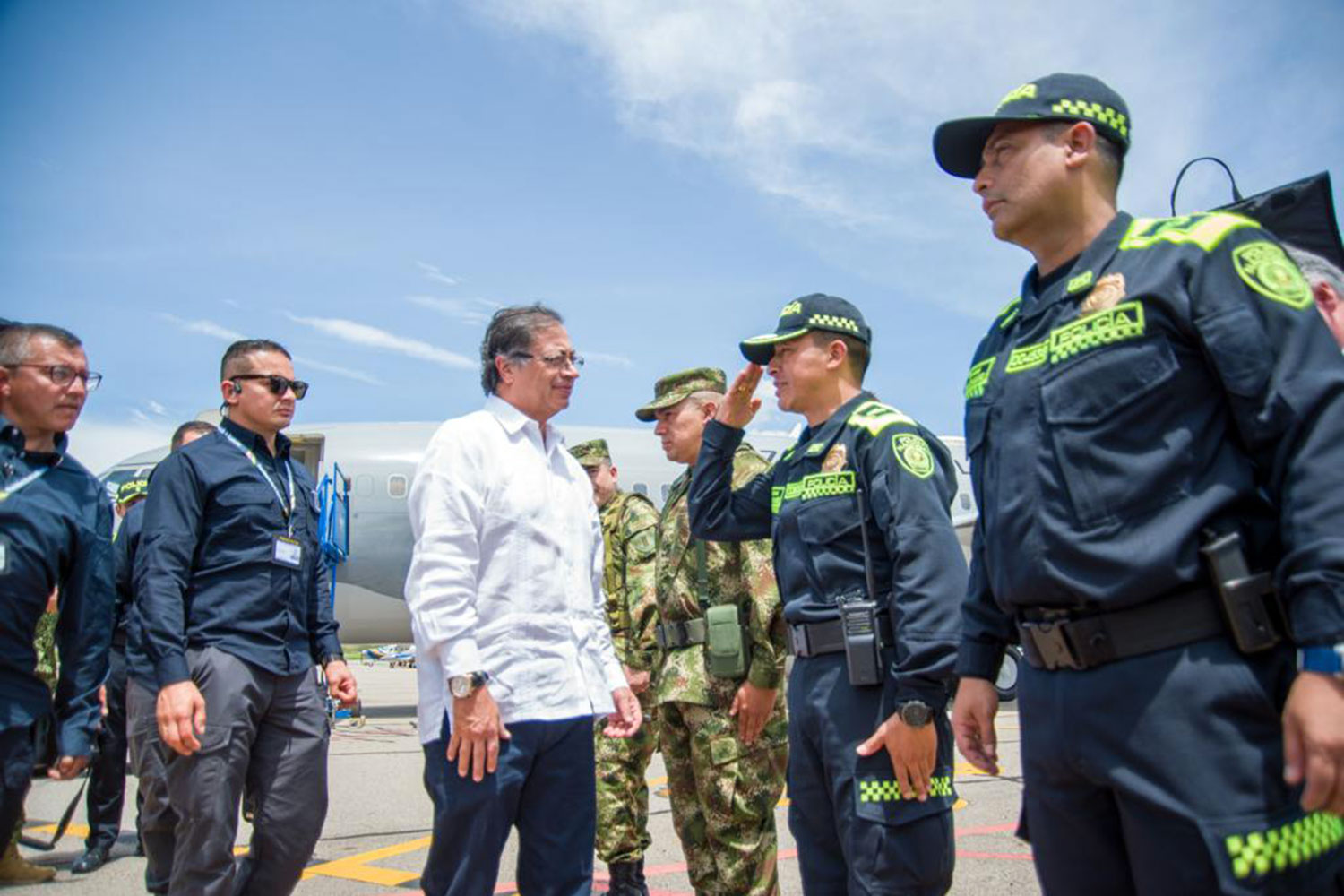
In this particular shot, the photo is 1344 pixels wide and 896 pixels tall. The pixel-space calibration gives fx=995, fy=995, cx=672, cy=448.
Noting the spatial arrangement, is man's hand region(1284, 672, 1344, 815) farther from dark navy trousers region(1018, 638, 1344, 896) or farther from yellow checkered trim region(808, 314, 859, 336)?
yellow checkered trim region(808, 314, 859, 336)

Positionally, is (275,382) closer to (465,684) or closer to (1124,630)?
(465,684)

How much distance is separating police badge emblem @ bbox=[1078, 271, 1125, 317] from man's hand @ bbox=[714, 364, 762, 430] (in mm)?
1666

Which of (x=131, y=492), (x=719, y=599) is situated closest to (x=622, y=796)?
(x=719, y=599)

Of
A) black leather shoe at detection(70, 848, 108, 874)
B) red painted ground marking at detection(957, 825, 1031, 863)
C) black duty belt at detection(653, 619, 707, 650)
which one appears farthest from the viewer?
black leather shoe at detection(70, 848, 108, 874)

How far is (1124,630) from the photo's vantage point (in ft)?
5.68

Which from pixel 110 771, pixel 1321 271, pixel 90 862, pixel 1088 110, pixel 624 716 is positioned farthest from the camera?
pixel 110 771

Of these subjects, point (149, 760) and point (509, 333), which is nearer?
point (509, 333)

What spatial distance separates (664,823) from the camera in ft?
21.1

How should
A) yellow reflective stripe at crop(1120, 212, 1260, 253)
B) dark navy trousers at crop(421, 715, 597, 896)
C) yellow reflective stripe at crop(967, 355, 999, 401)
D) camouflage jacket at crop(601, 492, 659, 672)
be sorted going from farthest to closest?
camouflage jacket at crop(601, 492, 659, 672)
dark navy trousers at crop(421, 715, 597, 896)
yellow reflective stripe at crop(967, 355, 999, 401)
yellow reflective stripe at crop(1120, 212, 1260, 253)

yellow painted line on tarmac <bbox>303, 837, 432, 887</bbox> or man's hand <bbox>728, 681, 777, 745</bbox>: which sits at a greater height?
man's hand <bbox>728, 681, 777, 745</bbox>

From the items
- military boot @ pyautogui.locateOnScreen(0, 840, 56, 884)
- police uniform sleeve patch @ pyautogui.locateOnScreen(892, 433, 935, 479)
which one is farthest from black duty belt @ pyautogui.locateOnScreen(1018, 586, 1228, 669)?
military boot @ pyautogui.locateOnScreen(0, 840, 56, 884)

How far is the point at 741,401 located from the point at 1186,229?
190 cm

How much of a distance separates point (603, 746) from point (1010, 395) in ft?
11.8

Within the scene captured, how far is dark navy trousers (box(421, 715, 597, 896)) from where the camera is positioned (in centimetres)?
267
